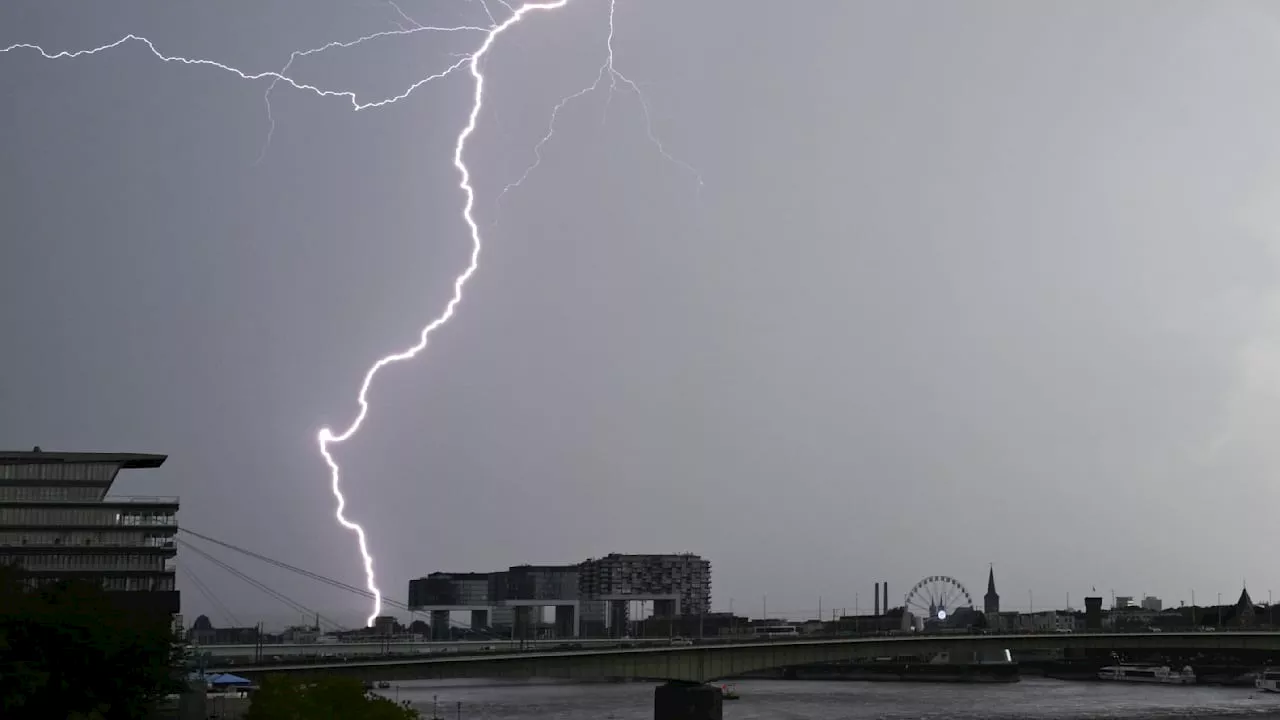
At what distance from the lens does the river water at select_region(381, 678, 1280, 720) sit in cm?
11850

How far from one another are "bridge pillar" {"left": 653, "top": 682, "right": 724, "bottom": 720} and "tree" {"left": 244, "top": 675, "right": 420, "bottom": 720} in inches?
1942

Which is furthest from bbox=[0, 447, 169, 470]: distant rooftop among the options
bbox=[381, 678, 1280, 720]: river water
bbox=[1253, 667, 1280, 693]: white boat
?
bbox=[1253, 667, 1280, 693]: white boat

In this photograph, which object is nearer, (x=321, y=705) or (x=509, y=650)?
(x=321, y=705)

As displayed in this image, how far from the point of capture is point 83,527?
101938 millimetres

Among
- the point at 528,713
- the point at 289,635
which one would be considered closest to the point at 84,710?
the point at 528,713

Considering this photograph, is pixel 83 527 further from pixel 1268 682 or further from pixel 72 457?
pixel 1268 682

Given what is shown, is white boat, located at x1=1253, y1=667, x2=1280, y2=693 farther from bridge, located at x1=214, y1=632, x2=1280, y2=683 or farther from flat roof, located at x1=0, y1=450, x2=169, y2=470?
flat roof, located at x1=0, y1=450, x2=169, y2=470

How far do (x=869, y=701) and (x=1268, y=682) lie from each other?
209 ft

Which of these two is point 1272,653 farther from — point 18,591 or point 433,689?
point 18,591

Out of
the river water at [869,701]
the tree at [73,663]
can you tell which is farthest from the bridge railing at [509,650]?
the tree at [73,663]

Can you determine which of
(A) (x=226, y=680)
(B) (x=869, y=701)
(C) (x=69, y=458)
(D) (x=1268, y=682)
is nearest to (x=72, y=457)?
(C) (x=69, y=458)

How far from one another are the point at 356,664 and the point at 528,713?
33.6 metres

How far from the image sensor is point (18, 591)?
200 feet

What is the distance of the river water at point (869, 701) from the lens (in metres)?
118
